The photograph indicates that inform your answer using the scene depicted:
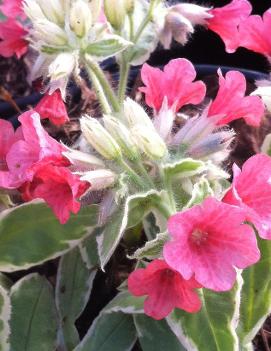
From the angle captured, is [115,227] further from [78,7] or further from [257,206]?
[78,7]

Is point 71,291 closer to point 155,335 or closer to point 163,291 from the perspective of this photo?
point 155,335

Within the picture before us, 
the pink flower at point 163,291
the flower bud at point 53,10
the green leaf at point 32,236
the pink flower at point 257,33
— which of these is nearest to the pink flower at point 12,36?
the flower bud at point 53,10

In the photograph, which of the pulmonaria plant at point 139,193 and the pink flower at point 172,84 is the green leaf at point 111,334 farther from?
the pink flower at point 172,84

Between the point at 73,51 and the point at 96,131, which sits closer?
the point at 96,131

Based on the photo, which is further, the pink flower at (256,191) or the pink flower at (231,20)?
the pink flower at (231,20)

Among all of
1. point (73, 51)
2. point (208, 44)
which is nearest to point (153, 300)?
point (73, 51)

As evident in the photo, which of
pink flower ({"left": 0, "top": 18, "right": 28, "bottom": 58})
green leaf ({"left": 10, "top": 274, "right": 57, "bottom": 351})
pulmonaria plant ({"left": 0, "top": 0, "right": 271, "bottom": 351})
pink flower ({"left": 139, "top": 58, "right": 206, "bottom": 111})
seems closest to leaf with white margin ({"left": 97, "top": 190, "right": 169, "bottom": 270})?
pulmonaria plant ({"left": 0, "top": 0, "right": 271, "bottom": 351})
